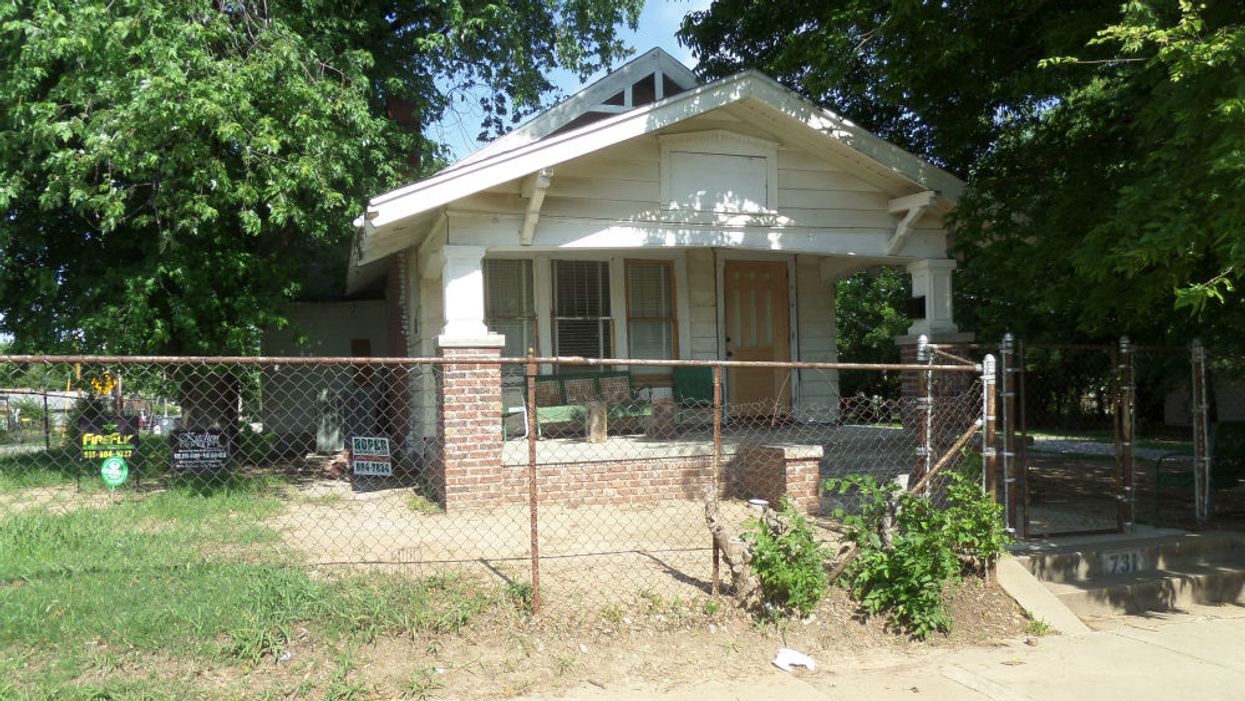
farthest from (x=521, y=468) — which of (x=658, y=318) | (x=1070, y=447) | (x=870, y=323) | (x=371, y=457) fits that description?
(x=870, y=323)

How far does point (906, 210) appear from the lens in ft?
31.0

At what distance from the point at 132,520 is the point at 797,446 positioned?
6.06 metres

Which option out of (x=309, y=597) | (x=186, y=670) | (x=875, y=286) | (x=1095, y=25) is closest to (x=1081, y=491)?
(x=1095, y=25)

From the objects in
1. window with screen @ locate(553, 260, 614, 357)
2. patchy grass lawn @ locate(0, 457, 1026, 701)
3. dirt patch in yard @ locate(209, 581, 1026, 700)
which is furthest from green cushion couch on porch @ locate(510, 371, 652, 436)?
dirt patch in yard @ locate(209, 581, 1026, 700)

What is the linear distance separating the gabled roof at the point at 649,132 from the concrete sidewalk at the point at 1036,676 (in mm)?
4678

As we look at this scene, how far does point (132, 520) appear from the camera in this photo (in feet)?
23.8

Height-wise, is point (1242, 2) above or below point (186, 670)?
above

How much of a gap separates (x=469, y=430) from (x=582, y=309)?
3.41 metres

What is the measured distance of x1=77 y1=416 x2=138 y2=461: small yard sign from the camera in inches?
364

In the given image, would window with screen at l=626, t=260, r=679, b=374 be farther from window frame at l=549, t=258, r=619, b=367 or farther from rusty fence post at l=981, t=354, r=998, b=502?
rusty fence post at l=981, t=354, r=998, b=502

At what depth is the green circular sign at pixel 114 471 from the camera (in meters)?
8.79

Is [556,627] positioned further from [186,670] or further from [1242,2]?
[1242,2]

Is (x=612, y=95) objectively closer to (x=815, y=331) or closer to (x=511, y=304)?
(x=511, y=304)

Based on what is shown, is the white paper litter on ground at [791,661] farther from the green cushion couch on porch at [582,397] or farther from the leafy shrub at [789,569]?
the green cushion couch on porch at [582,397]
